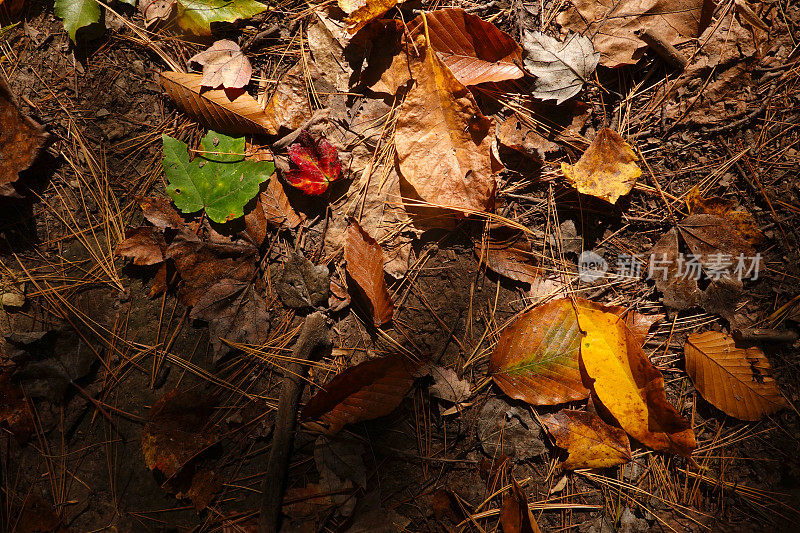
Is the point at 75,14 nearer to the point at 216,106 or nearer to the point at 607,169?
the point at 216,106

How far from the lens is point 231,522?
6.58ft

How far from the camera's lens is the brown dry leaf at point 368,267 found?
1.99 m

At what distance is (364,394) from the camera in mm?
2006

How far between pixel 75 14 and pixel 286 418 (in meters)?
2.00

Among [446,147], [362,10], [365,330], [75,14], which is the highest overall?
[75,14]

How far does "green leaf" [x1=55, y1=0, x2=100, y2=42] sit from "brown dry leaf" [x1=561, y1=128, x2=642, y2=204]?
7.29 feet

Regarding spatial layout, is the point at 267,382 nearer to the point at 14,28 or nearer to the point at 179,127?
the point at 179,127

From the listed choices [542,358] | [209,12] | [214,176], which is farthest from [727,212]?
[209,12]

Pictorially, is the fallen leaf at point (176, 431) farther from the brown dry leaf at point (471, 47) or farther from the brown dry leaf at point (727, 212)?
the brown dry leaf at point (727, 212)

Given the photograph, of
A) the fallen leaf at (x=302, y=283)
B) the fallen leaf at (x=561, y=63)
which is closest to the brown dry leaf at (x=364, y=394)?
the fallen leaf at (x=302, y=283)

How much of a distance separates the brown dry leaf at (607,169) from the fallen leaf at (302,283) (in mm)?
1156

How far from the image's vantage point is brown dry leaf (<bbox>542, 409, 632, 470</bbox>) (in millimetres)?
A: 2008

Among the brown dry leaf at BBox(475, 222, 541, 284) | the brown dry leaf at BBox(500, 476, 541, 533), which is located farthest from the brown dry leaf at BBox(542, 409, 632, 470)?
the brown dry leaf at BBox(475, 222, 541, 284)

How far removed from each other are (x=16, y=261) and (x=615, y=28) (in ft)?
9.42
